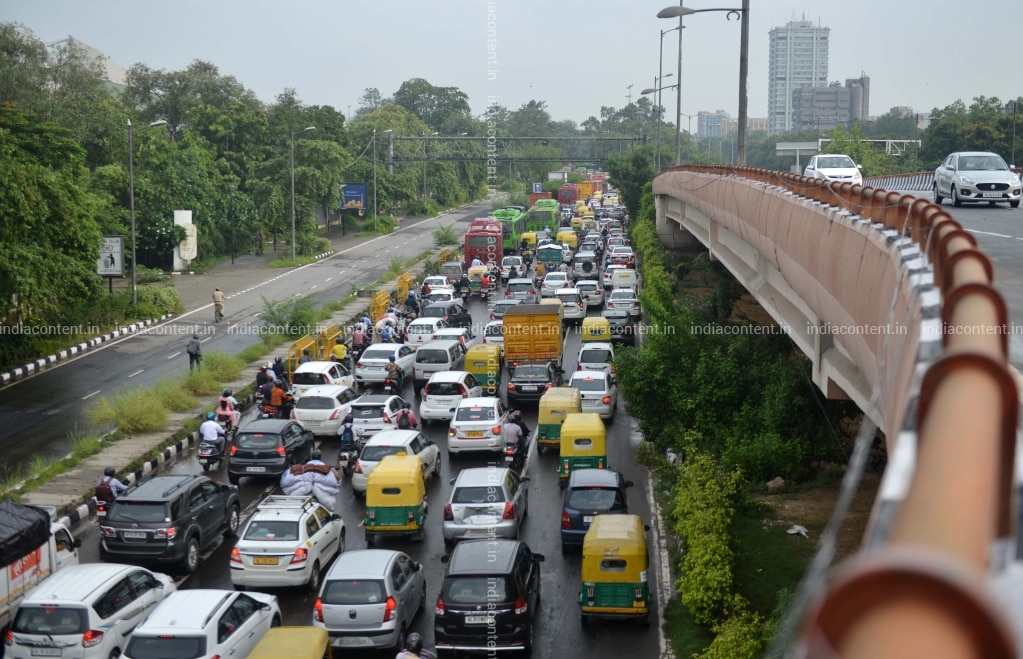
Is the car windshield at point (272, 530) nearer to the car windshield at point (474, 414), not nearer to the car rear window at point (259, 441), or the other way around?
the car rear window at point (259, 441)

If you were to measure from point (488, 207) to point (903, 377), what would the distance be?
115 meters

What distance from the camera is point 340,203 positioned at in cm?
8175

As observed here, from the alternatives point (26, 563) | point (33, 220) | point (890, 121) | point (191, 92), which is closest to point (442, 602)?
point (26, 563)

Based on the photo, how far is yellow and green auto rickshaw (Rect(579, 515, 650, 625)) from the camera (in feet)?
48.2

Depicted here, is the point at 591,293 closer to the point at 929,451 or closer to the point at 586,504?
the point at 586,504

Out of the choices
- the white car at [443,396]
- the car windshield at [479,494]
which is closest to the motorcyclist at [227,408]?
the white car at [443,396]

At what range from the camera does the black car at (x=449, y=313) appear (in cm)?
4066

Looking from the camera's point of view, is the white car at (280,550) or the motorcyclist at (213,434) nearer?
the white car at (280,550)

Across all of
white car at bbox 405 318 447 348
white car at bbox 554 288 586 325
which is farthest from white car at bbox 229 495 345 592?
white car at bbox 554 288 586 325

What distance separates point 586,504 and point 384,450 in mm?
4919

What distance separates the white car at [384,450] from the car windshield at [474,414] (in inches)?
76.5

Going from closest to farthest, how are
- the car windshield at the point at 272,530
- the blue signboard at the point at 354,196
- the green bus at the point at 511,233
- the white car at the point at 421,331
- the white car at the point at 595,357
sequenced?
the car windshield at the point at 272,530 → the white car at the point at 595,357 → the white car at the point at 421,331 → the green bus at the point at 511,233 → the blue signboard at the point at 354,196

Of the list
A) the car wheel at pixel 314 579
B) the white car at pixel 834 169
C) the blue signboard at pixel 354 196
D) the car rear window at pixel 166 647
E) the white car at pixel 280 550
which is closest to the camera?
the car rear window at pixel 166 647

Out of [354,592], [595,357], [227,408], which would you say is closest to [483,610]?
[354,592]
